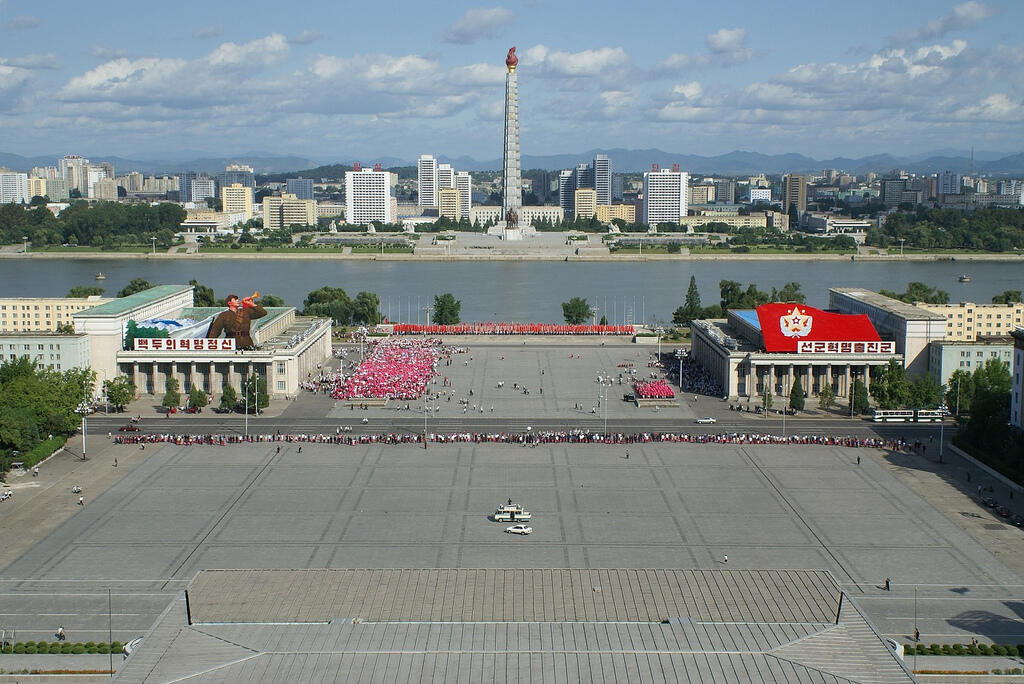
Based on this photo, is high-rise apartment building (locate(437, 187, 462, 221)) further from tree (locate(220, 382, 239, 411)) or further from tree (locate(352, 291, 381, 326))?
tree (locate(220, 382, 239, 411))

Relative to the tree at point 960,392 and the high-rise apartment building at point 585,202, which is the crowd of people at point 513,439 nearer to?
the tree at point 960,392

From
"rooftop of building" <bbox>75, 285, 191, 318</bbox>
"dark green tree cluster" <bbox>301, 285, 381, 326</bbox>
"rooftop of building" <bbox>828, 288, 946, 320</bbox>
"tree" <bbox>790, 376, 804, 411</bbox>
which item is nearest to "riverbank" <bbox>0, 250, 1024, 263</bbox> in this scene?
"dark green tree cluster" <bbox>301, 285, 381, 326</bbox>

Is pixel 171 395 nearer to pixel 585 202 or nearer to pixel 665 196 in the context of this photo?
pixel 665 196

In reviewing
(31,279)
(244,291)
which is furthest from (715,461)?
(31,279)

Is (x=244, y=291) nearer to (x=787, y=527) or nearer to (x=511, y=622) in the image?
(x=787, y=527)

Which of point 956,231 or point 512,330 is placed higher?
point 956,231

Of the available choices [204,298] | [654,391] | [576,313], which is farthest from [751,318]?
[204,298]
